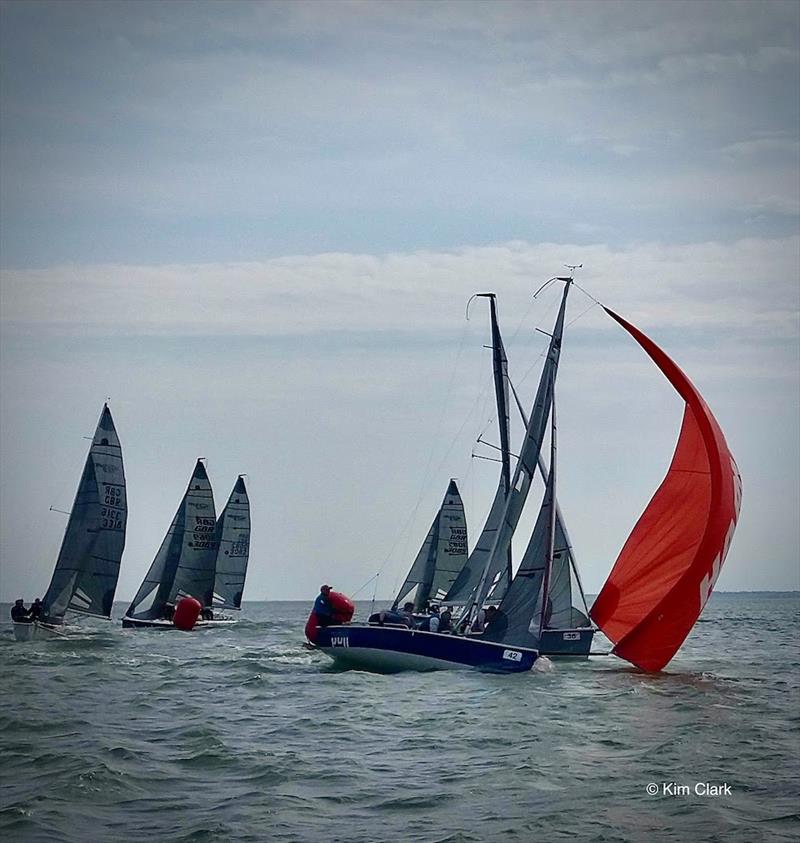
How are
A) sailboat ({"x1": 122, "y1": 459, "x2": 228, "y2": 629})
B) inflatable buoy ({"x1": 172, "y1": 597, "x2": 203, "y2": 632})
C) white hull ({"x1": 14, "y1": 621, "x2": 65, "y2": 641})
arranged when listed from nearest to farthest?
white hull ({"x1": 14, "y1": 621, "x2": 65, "y2": 641}) → inflatable buoy ({"x1": 172, "y1": 597, "x2": 203, "y2": 632}) → sailboat ({"x1": 122, "y1": 459, "x2": 228, "y2": 629})

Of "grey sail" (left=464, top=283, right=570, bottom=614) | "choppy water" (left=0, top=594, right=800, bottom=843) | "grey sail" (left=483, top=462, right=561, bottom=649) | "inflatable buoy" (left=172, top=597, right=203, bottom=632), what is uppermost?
"grey sail" (left=464, top=283, right=570, bottom=614)

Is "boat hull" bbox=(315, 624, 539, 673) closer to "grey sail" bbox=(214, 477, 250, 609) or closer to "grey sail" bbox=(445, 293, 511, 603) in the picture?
"grey sail" bbox=(445, 293, 511, 603)

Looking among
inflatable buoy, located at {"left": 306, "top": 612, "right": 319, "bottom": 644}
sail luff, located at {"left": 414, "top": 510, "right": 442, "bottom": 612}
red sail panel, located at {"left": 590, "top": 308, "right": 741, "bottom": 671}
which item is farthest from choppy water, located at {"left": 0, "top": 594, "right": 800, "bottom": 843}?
sail luff, located at {"left": 414, "top": 510, "right": 442, "bottom": 612}

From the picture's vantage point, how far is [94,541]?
36.2 m

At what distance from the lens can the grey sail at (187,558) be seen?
43.1 metres

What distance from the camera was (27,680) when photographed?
2300 cm

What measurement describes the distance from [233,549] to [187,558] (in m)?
4.32

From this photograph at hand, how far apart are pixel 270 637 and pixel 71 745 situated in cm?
2387

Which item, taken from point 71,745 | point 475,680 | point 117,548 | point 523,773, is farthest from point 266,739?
point 117,548

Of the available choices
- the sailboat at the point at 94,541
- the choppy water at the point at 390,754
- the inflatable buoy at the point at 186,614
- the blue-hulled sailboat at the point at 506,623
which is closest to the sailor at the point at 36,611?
the sailboat at the point at 94,541

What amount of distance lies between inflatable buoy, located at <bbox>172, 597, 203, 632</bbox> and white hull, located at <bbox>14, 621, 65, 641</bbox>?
5.04 meters

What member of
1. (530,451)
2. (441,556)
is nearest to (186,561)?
(441,556)

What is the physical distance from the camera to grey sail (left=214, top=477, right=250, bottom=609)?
1877 inches

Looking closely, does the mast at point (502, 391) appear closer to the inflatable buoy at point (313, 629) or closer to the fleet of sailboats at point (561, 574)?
the fleet of sailboats at point (561, 574)
